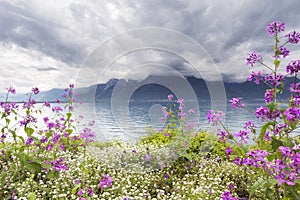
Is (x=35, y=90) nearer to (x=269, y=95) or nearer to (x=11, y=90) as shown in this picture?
(x=11, y=90)

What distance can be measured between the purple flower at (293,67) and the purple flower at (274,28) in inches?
17.0

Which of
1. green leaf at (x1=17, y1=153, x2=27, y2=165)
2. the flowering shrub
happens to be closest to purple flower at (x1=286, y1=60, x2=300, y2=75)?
the flowering shrub

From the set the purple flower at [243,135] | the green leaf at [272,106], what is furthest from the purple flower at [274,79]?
the purple flower at [243,135]

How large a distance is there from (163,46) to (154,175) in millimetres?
3526

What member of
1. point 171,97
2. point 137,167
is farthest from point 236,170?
point 171,97

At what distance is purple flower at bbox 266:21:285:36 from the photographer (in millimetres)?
2405

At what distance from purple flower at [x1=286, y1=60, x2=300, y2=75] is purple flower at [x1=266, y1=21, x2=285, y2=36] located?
0.43 metres

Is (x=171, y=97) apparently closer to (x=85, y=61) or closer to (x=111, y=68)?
(x=111, y=68)

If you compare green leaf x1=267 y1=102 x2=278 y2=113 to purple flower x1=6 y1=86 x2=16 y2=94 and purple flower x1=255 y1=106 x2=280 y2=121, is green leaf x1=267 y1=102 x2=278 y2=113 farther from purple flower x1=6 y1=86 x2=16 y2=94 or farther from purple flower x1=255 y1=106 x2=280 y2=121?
purple flower x1=6 y1=86 x2=16 y2=94

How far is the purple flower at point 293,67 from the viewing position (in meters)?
2.13

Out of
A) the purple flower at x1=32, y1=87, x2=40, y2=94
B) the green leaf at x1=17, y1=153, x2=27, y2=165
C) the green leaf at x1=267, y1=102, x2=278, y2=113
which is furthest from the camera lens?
the purple flower at x1=32, y1=87, x2=40, y2=94

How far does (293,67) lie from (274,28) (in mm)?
535

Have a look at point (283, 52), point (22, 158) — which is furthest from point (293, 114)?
point (22, 158)

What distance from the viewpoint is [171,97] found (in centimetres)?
695
